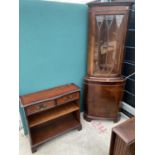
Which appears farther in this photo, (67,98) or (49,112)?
(49,112)

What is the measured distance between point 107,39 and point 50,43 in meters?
0.77

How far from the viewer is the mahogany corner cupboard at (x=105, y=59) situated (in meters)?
1.72

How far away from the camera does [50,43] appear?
174cm

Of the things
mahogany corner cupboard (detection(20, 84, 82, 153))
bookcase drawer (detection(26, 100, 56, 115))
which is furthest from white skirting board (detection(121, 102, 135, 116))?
bookcase drawer (detection(26, 100, 56, 115))

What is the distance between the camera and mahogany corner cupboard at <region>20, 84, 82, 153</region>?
163cm

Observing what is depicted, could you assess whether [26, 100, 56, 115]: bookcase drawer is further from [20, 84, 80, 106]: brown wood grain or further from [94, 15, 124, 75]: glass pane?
[94, 15, 124, 75]: glass pane

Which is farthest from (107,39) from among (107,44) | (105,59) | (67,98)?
(67,98)

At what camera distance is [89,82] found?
198 cm

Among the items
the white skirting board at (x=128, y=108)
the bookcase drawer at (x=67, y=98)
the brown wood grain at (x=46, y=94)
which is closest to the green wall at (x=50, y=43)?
the brown wood grain at (x=46, y=94)

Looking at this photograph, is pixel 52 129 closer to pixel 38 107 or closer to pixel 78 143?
pixel 78 143

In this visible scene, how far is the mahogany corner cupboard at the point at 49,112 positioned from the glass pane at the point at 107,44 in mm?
507

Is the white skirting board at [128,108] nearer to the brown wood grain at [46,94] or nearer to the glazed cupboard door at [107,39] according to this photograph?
the glazed cupboard door at [107,39]

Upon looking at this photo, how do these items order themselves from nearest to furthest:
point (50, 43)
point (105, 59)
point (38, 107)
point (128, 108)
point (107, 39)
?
point (38, 107) < point (50, 43) < point (107, 39) < point (105, 59) < point (128, 108)
